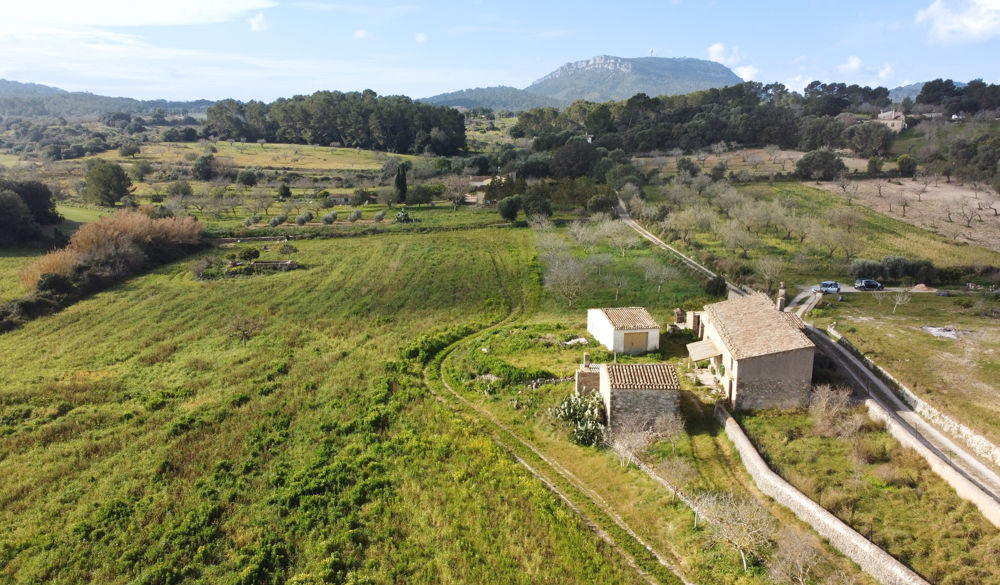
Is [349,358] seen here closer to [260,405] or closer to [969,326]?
[260,405]

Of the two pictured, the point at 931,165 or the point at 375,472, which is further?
the point at 931,165

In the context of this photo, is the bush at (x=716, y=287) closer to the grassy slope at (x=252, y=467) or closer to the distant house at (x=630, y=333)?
the distant house at (x=630, y=333)

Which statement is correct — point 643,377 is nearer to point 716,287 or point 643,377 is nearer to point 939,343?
point 939,343

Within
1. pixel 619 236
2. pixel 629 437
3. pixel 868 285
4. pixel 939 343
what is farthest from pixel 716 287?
pixel 629 437

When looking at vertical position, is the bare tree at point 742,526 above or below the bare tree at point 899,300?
below

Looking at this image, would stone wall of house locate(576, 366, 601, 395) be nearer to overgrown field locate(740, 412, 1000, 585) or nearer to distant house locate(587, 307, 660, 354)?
distant house locate(587, 307, 660, 354)

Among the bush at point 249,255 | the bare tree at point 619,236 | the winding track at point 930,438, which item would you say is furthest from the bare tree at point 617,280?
the bush at point 249,255

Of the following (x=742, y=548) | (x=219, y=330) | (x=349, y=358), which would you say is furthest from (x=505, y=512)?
(x=219, y=330)
